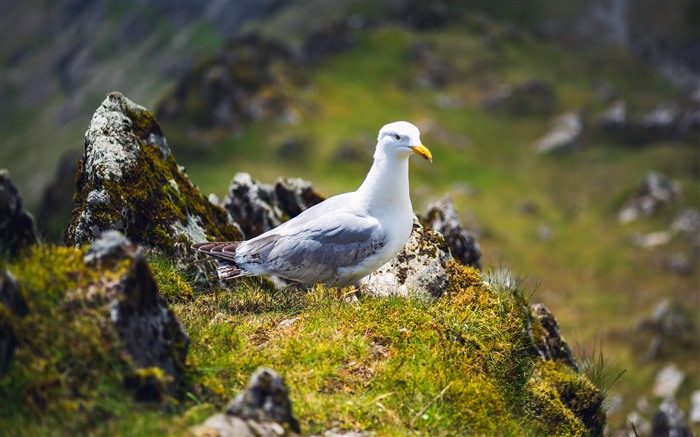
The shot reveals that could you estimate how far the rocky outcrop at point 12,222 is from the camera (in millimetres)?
8695

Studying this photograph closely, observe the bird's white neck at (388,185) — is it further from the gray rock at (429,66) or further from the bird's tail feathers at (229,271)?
the gray rock at (429,66)

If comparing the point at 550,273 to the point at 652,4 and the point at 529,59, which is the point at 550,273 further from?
the point at 652,4

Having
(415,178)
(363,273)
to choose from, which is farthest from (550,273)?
(363,273)

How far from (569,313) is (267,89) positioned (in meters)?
46.3

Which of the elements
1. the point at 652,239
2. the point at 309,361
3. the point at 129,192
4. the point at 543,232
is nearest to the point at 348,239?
the point at 309,361

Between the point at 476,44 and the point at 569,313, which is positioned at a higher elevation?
the point at 476,44

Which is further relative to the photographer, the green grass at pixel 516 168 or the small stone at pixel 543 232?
the small stone at pixel 543 232

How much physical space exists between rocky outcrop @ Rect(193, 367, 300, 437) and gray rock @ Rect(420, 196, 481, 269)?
992 cm

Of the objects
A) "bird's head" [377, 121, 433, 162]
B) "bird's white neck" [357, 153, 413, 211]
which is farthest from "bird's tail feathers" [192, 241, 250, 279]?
"bird's head" [377, 121, 433, 162]

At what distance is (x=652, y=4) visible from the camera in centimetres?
18050

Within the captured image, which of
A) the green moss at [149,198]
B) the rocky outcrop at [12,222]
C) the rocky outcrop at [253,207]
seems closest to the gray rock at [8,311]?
the rocky outcrop at [12,222]

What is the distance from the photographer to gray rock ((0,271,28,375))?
7934 millimetres

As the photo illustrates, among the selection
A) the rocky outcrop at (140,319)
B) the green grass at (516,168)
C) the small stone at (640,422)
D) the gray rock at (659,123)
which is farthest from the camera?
the gray rock at (659,123)

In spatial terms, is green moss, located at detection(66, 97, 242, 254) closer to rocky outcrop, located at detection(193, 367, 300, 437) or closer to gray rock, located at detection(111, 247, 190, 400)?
gray rock, located at detection(111, 247, 190, 400)
